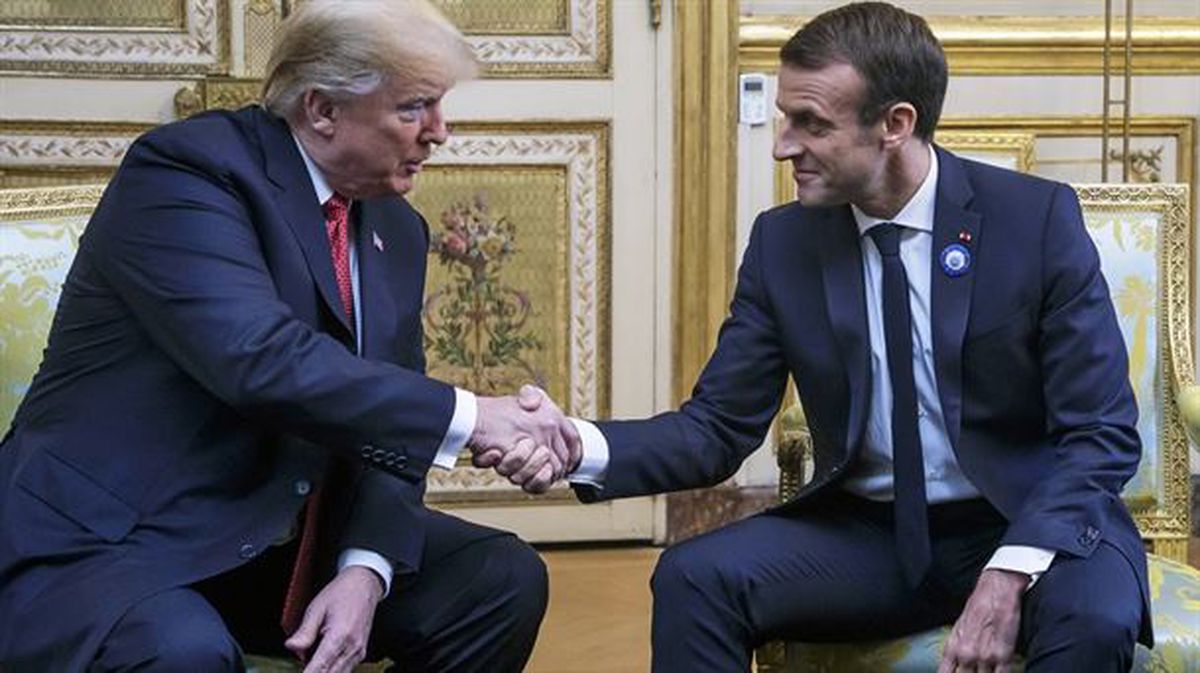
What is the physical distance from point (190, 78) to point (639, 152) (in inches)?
40.3

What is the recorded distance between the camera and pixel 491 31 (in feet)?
16.1

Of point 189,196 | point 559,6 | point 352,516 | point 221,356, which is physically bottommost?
point 352,516

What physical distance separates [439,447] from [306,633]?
287 mm

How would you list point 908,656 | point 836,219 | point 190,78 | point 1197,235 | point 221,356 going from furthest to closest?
1. point 1197,235
2. point 190,78
3. point 836,219
4. point 908,656
5. point 221,356

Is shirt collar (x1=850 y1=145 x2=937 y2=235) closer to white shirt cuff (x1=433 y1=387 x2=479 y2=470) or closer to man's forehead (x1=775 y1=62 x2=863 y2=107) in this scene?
man's forehead (x1=775 y1=62 x2=863 y2=107)

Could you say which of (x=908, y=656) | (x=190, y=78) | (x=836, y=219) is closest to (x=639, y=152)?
(x=190, y=78)

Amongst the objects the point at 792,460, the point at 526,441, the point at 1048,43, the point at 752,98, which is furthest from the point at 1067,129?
the point at 526,441

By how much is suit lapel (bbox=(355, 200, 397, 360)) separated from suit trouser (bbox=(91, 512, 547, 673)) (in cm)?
30

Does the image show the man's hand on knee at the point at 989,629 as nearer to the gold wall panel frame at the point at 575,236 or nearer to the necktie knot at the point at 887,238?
the necktie knot at the point at 887,238

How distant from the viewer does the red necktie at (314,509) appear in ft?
9.23

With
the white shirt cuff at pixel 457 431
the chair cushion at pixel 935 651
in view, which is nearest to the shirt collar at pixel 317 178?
the white shirt cuff at pixel 457 431

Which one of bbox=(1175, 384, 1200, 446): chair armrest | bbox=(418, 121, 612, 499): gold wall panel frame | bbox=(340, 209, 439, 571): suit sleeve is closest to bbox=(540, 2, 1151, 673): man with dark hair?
bbox=(340, 209, 439, 571): suit sleeve

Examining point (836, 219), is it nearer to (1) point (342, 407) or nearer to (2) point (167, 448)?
(1) point (342, 407)

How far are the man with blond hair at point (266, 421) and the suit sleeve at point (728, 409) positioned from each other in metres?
0.15
